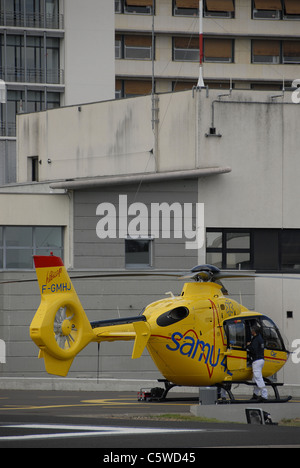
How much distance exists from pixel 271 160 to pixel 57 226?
7.60m

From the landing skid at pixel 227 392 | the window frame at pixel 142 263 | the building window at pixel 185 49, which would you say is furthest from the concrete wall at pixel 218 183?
the building window at pixel 185 49

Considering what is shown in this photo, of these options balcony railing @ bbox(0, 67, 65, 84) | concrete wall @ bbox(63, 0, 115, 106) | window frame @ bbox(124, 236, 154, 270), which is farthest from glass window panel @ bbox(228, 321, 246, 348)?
balcony railing @ bbox(0, 67, 65, 84)

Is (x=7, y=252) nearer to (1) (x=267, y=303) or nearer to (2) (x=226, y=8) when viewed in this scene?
(1) (x=267, y=303)

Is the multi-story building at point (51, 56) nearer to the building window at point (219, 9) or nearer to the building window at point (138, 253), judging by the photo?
the building window at point (219, 9)

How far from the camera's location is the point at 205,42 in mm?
65688

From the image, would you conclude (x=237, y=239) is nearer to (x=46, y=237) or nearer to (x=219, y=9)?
(x=46, y=237)

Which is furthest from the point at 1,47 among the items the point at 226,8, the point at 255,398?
the point at 255,398

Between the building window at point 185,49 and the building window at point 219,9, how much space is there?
1837 millimetres

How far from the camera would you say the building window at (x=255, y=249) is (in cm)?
3528

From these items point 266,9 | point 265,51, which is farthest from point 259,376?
point 265,51

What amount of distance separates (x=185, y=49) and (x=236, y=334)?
44.5 metres

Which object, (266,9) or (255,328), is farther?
(266,9)

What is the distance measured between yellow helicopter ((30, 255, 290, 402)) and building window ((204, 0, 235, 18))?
141ft

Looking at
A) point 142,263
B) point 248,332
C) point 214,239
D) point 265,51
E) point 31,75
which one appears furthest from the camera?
point 265,51
